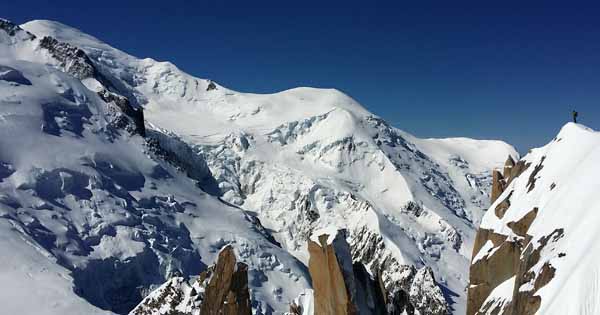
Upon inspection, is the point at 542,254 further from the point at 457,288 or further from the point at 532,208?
the point at 457,288

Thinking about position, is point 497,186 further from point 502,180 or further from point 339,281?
point 339,281

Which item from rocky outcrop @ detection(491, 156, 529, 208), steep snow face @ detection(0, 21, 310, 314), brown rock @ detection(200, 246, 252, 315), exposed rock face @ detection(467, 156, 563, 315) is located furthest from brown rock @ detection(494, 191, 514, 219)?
steep snow face @ detection(0, 21, 310, 314)

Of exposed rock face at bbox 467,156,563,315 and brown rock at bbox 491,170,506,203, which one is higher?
brown rock at bbox 491,170,506,203

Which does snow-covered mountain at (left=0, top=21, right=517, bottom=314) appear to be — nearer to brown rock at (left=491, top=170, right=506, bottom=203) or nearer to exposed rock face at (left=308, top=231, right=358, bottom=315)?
brown rock at (left=491, top=170, right=506, bottom=203)

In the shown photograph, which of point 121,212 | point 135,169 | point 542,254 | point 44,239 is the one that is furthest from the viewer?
point 135,169

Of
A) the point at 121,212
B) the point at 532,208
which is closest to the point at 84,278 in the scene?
the point at 121,212

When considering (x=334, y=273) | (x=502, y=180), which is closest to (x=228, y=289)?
(x=334, y=273)
